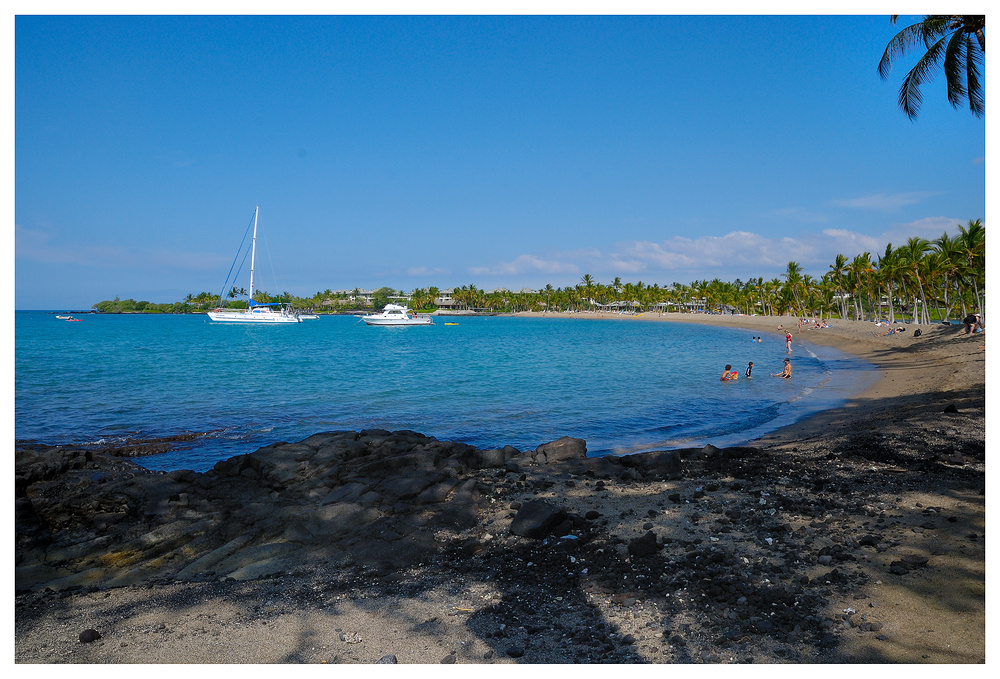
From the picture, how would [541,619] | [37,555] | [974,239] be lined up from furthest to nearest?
[974,239]
[37,555]
[541,619]

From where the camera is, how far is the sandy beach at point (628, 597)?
14.3 ft

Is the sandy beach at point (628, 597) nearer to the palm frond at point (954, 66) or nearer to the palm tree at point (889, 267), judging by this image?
the palm frond at point (954, 66)

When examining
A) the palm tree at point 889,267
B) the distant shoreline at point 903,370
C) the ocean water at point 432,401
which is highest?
the palm tree at point 889,267

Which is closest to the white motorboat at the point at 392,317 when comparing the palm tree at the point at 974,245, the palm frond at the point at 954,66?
the palm tree at the point at 974,245

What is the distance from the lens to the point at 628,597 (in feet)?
17.0

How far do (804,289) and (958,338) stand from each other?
85778mm

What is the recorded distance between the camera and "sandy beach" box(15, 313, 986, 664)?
4.36m

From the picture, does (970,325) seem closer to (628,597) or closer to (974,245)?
(974,245)

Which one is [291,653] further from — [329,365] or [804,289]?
[804,289]

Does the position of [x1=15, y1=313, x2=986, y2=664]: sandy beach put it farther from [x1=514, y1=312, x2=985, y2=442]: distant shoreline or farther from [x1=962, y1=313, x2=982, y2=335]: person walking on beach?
[x1=962, y1=313, x2=982, y2=335]: person walking on beach

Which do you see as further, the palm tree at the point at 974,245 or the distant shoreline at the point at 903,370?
the palm tree at the point at 974,245

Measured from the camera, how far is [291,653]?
14.8 ft

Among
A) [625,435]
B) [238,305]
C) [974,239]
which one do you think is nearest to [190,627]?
[625,435]

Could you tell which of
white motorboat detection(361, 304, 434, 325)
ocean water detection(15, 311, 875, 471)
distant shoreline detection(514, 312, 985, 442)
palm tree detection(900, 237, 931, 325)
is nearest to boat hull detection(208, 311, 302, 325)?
white motorboat detection(361, 304, 434, 325)
